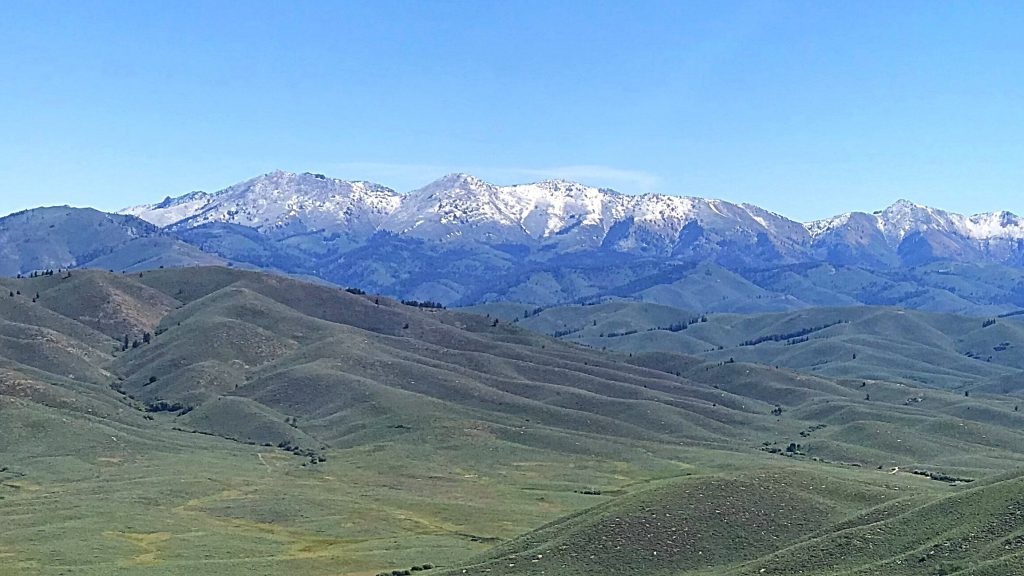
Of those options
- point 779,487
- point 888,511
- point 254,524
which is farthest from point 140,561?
point 888,511

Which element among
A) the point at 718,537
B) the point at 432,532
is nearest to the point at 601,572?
the point at 718,537

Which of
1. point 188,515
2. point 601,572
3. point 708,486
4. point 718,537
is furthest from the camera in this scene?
point 188,515

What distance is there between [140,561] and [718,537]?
267 feet

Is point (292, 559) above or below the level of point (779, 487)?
below

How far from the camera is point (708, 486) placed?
479ft

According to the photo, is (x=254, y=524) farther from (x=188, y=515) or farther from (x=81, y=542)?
(x=81, y=542)

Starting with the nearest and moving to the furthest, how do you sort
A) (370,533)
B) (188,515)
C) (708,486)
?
(708,486)
(370,533)
(188,515)

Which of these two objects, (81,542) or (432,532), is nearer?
(81,542)

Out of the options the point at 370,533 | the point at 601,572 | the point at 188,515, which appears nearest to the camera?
the point at 601,572

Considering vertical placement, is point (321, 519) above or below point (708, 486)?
below

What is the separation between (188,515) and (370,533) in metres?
35.8

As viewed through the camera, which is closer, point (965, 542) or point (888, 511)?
point (965, 542)

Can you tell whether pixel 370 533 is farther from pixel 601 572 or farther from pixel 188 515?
pixel 601 572

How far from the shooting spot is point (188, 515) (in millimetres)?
192125
